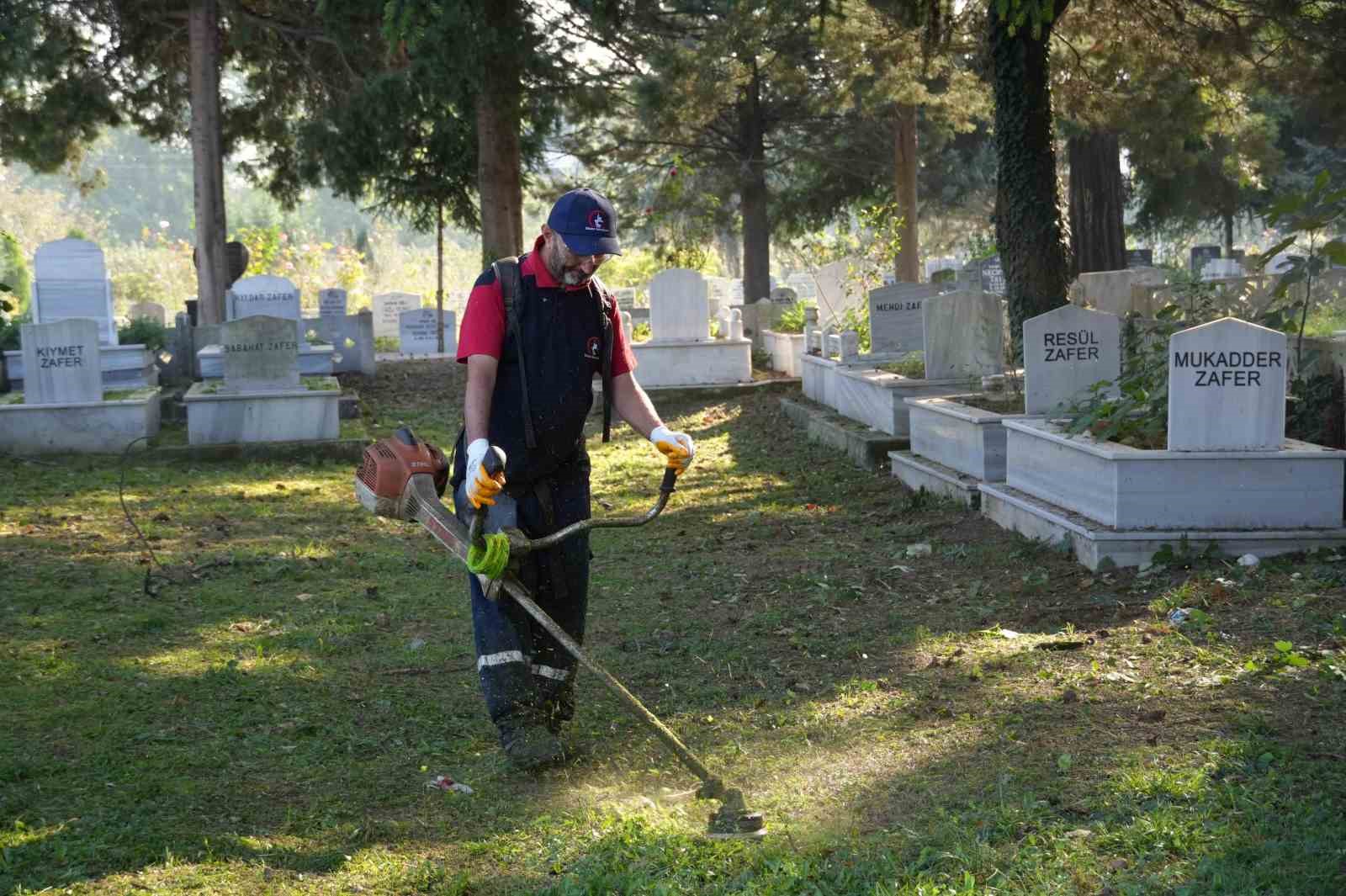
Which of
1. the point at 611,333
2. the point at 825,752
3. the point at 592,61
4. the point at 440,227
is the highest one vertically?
the point at 592,61

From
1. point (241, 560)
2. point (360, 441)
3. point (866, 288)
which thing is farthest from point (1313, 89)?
point (241, 560)

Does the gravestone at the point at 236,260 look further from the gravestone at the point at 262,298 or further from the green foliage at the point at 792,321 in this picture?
the green foliage at the point at 792,321

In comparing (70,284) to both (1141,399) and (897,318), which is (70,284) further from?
(1141,399)

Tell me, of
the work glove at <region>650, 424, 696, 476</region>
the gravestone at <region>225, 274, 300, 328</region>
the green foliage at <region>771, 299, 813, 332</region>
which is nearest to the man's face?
the work glove at <region>650, 424, 696, 476</region>

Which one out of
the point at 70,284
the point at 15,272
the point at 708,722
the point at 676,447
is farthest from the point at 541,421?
the point at 15,272

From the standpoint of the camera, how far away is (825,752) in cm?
458

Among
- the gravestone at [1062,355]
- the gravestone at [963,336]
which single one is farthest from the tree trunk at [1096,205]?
the gravestone at [1062,355]

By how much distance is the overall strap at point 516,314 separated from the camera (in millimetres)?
4414

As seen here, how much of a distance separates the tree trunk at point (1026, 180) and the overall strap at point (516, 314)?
658 cm

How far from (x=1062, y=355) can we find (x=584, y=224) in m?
5.25

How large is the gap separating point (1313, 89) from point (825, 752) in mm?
13049

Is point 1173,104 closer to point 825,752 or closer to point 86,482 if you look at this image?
point 86,482

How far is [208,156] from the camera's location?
19.0 m

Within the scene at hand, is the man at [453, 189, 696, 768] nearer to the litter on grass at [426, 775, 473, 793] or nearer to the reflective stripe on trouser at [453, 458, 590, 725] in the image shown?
the reflective stripe on trouser at [453, 458, 590, 725]
